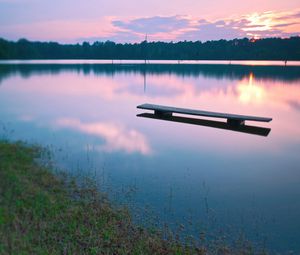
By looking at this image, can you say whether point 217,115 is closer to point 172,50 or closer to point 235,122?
point 235,122

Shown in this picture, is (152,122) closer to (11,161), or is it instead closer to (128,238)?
(11,161)

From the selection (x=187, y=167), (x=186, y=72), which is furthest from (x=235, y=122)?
(x=186, y=72)

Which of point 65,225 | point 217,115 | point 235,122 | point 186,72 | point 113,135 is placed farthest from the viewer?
point 186,72

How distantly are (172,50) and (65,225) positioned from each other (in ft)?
361

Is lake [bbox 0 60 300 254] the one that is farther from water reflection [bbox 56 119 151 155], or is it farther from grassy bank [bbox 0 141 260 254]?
grassy bank [bbox 0 141 260 254]

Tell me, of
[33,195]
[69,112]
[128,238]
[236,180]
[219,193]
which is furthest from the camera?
[69,112]

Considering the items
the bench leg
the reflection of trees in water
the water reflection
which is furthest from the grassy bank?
the reflection of trees in water

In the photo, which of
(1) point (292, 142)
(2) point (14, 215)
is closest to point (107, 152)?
(2) point (14, 215)

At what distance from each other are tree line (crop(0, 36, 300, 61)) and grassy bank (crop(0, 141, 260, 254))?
89.8m

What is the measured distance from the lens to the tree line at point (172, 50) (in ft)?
309

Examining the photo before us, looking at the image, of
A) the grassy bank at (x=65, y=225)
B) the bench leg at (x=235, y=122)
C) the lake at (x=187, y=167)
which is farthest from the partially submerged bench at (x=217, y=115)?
the grassy bank at (x=65, y=225)

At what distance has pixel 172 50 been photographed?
10962 cm

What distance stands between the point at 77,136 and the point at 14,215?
6.52 meters

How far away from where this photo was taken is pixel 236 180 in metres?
6.93
